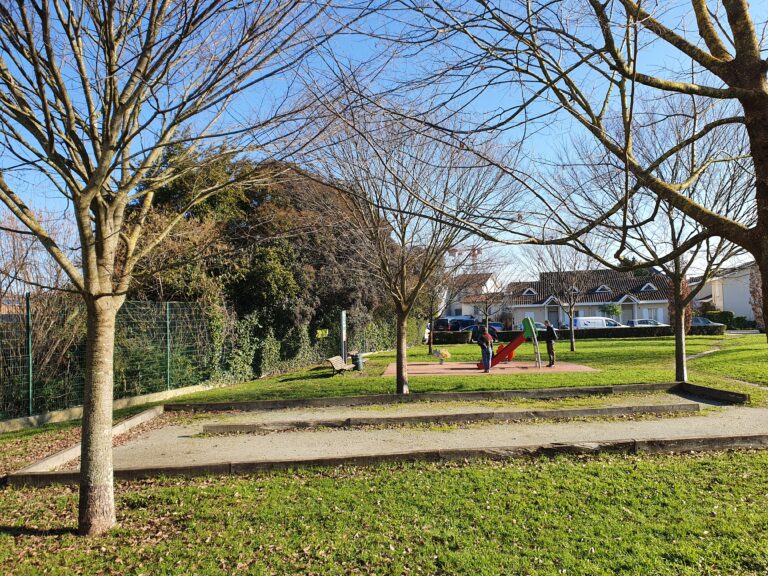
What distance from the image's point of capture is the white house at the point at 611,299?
5197 cm

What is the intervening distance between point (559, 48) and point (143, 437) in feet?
27.9

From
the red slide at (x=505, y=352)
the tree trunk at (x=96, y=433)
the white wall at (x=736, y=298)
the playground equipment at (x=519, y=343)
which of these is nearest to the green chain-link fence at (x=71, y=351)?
the tree trunk at (x=96, y=433)

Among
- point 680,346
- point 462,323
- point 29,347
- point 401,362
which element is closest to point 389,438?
point 401,362

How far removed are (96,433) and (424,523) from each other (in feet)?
9.75

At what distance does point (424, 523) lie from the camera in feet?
16.1

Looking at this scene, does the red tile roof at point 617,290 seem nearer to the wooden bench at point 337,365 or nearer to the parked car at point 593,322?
the parked car at point 593,322

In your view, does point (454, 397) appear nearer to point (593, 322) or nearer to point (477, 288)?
point (477, 288)

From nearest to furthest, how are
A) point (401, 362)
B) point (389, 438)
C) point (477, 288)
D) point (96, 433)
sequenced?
point (96, 433) → point (389, 438) → point (401, 362) → point (477, 288)

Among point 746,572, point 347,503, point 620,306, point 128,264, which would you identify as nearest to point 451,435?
point 347,503

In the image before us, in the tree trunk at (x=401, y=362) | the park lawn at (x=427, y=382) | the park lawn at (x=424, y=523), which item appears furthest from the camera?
the park lawn at (x=427, y=382)

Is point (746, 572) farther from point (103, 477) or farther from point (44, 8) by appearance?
point (44, 8)

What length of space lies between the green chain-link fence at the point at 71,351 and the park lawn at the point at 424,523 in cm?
528

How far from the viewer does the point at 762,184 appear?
288cm

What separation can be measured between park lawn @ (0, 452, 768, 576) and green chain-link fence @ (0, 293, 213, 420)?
5284mm
